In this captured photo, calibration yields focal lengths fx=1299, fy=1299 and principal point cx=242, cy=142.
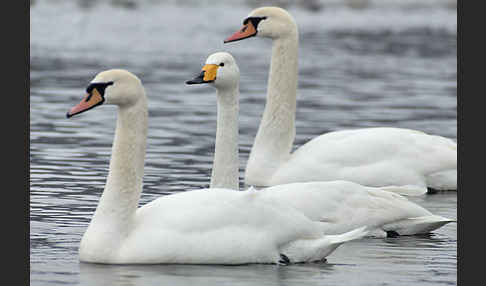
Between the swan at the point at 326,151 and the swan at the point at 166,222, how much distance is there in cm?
364

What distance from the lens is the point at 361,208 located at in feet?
35.6

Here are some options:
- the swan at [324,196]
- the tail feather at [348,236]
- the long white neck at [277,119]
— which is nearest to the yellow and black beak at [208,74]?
the swan at [324,196]

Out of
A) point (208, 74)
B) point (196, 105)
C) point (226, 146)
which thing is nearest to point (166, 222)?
point (226, 146)

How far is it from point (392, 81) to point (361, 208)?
53.0 feet

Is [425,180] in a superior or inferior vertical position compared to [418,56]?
inferior

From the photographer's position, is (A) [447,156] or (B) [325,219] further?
(A) [447,156]

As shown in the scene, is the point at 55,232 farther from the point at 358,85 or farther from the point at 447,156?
the point at 358,85

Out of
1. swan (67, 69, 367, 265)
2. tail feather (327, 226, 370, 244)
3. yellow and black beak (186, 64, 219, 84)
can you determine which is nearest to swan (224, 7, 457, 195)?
yellow and black beak (186, 64, 219, 84)

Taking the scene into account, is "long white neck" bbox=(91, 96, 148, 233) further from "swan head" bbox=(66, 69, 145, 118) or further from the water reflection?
the water reflection

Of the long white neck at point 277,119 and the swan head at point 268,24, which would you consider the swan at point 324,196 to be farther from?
the swan head at point 268,24

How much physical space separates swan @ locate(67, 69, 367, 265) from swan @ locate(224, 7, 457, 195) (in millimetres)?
3639

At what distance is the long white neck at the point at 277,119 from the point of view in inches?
540
